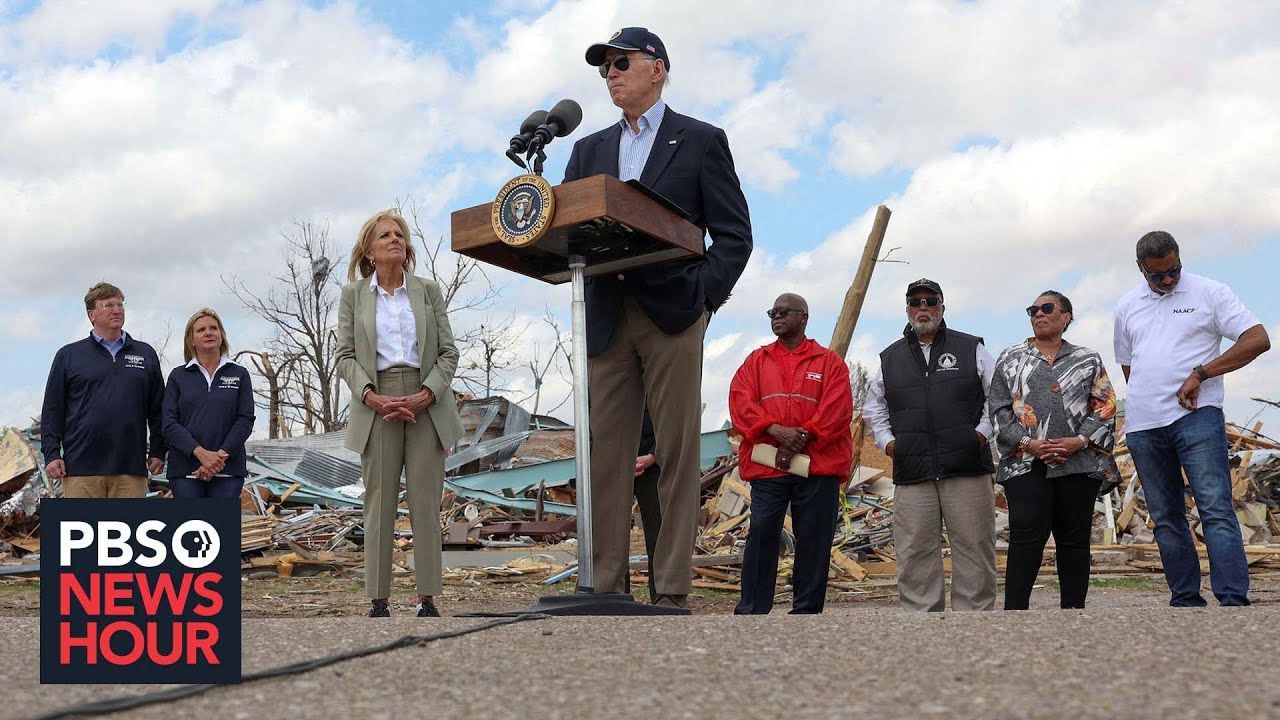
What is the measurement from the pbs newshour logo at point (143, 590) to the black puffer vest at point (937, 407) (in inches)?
171

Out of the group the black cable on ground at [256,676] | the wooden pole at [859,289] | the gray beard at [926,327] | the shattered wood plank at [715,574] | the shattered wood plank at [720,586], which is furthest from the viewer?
the wooden pole at [859,289]

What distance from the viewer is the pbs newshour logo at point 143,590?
265 centimetres

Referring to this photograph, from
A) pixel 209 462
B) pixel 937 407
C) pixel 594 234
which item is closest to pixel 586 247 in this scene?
pixel 594 234

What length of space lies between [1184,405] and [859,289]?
720cm

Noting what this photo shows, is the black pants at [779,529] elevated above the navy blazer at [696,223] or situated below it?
below

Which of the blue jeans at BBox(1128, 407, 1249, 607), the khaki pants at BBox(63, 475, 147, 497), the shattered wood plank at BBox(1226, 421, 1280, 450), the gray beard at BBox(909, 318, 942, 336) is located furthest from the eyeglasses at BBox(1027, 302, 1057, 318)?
the shattered wood plank at BBox(1226, 421, 1280, 450)

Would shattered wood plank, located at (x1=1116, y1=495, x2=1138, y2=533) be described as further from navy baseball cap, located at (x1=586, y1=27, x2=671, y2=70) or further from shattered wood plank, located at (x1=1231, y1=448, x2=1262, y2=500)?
navy baseball cap, located at (x1=586, y1=27, x2=671, y2=70)

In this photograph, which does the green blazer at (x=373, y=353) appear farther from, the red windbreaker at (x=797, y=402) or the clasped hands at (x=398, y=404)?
the red windbreaker at (x=797, y=402)

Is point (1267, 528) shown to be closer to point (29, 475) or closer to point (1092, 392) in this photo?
point (1092, 392)

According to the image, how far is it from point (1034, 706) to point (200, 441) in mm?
5622

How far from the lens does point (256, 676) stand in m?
2.75

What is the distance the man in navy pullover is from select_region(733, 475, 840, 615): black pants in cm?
359

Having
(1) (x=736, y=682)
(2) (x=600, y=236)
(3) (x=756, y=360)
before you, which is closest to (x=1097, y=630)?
(1) (x=736, y=682)

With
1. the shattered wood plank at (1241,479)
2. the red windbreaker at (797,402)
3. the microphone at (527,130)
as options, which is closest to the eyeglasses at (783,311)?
the red windbreaker at (797,402)
